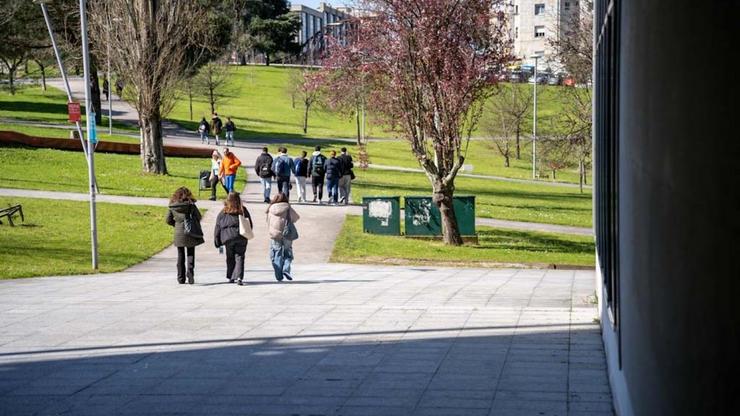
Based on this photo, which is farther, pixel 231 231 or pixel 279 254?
pixel 279 254

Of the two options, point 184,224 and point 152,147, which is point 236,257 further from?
point 152,147

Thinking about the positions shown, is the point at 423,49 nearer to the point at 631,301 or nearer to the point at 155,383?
the point at 155,383

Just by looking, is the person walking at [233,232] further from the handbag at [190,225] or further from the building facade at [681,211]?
the building facade at [681,211]

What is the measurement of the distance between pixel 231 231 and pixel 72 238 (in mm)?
8949

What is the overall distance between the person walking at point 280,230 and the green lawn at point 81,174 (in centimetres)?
1616

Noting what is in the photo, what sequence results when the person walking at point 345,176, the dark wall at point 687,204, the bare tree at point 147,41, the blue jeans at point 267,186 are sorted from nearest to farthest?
1. the dark wall at point 687,204
2. the blue jeans at point 267,186
3. the person walking at point 345,176
4. the bare tree at point 147,41

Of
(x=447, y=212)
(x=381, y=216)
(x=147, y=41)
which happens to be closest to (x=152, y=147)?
(x=147, y=41)

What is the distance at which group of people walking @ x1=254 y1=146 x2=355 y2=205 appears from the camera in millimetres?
31641

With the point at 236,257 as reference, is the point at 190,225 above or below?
above

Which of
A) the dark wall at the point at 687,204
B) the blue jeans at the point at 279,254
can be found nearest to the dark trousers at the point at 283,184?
the blue jeans at the point at 279,254

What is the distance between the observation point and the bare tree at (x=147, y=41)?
36.7m

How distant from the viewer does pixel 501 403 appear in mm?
8102

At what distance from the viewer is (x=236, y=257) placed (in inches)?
695

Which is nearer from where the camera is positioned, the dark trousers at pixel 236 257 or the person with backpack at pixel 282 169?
A: the dark trousers at pixel 236 257
